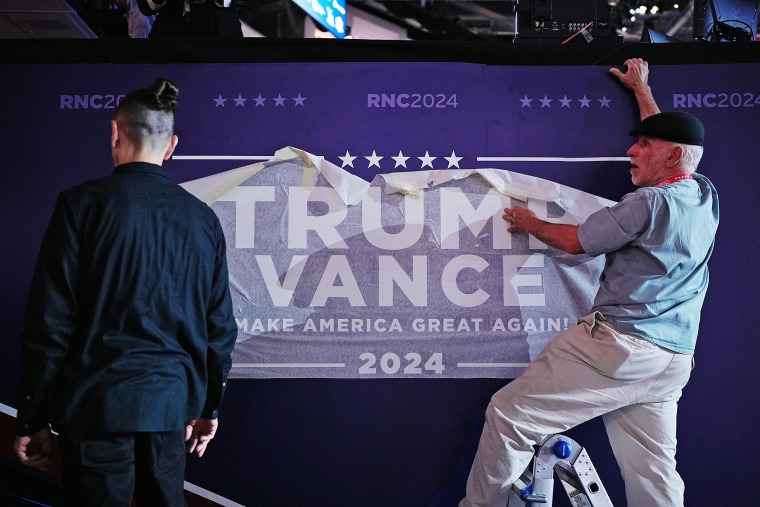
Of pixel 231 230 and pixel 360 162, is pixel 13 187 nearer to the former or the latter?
pixel 231 230

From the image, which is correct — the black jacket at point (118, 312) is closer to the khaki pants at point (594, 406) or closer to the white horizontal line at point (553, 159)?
the khaki pants at point (594, 406)

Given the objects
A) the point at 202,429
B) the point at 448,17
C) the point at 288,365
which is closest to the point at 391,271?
the point at 288,365

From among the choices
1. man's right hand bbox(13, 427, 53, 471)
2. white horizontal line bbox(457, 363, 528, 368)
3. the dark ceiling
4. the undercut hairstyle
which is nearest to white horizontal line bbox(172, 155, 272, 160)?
the undercut hairstyle

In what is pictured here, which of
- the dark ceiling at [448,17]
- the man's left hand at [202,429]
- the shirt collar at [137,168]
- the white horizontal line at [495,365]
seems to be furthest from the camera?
the dark ceiling at [448,17]

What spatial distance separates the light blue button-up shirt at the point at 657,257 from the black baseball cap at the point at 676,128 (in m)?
0.16

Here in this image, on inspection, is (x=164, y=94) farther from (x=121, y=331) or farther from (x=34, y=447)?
(x=34, y=447)

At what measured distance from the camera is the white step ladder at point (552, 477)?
2.61 m

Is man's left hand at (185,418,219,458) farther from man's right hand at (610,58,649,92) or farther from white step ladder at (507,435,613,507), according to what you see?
man's right hand at (610,58,649,92)

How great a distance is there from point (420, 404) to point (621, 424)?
80 centimetres

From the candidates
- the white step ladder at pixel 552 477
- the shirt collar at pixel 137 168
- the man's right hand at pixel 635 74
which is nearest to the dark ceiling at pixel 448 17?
the man's right hand at pixel 635 74

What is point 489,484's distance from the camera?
2.53 meters

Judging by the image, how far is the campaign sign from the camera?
299 centimetres

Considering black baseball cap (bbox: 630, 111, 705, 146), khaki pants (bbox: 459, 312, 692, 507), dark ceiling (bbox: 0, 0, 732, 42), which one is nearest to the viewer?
khaki pants (bbox: 459, 312, 692, 507)

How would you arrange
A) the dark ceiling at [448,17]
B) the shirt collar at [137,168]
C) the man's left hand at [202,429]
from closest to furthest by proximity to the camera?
the shirt collar at [137,168], the man's left hand at [202,429], the dark ceiling at [448,17]
